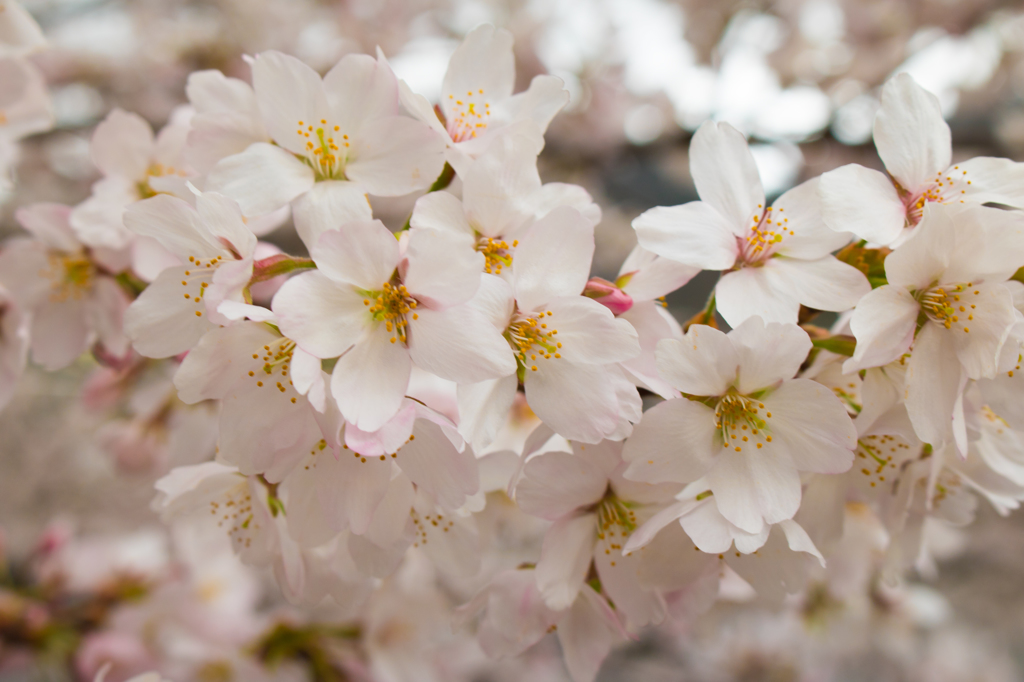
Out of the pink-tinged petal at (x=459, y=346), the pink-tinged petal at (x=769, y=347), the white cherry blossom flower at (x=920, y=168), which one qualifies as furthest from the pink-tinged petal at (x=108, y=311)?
the white cherry blossom flower at (x=920, y=168)

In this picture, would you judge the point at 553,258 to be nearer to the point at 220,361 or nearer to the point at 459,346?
the point at 459,346

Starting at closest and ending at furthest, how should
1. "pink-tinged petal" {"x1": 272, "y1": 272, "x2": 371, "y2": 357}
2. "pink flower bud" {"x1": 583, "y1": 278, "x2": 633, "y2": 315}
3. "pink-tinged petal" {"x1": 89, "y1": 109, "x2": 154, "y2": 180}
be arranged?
"pink-tinged petal" {"x1": 272, "y1": 272, "x2": 371, "y2": 357} < "pink flower bud" {"x1": 583, "y1": 278, "x2": 633, "y2": 315} < "pink-tinged petal" {"x1": 89, "y1": 109, "x2": 154, "y2": 180}

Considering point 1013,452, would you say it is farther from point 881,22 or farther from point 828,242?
point 881,22

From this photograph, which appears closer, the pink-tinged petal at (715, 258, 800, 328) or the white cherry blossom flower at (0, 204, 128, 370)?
the pink-tinged petal at (715, 258, 800, 328)

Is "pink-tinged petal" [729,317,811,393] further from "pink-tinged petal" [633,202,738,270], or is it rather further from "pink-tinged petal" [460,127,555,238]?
"pink-tinged petal" [460,127,555,238]

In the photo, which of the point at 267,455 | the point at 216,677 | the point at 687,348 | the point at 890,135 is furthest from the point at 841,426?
the point at 216,677

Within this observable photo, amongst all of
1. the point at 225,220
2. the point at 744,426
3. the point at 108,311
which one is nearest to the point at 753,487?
the point at 744,426

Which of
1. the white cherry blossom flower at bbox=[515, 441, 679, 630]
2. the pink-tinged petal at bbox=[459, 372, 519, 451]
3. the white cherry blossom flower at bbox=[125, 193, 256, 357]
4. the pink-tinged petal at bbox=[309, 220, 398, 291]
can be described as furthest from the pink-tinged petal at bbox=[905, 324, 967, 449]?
the white cherry blossom flower at bbox=[125, 193, 256, 357]
